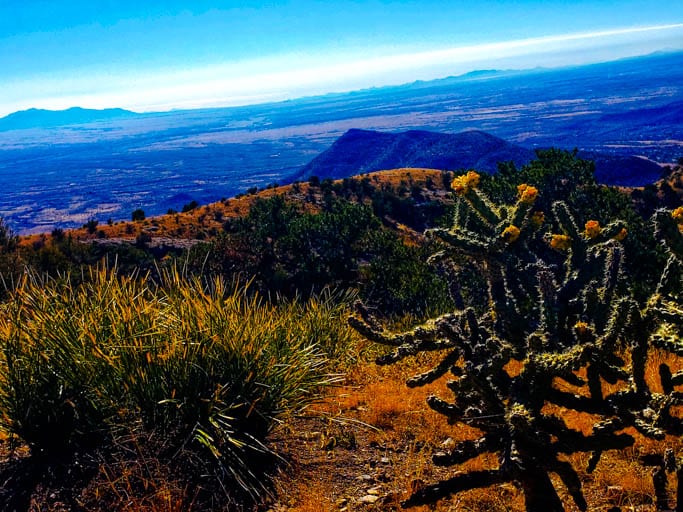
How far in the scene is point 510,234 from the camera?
475 cm

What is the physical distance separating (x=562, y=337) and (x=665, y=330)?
75 centimetres

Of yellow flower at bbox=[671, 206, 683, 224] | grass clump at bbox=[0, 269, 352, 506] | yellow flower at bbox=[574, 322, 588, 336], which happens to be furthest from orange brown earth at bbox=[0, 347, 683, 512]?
yellow flower at bbox=[671, 206, 683, 224]

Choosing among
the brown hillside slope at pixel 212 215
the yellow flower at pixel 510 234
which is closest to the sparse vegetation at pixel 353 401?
the yellow flower at pixel 510 234

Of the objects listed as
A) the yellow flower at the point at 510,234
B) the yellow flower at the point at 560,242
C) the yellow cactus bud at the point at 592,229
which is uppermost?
the yellow flower at the point at 510,234

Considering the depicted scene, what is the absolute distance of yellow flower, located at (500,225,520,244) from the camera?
472 cm

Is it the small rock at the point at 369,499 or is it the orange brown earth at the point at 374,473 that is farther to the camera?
the small rock at the point at 369,499

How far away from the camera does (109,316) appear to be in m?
4.78

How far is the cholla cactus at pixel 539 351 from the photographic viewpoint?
3475mm

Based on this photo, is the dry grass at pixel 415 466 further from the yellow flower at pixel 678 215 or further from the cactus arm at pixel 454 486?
the yellow flower at pixel 678 215

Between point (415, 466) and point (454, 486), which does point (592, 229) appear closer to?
point (415, 466)

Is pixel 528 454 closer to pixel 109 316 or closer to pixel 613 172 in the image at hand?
pixel 109 316

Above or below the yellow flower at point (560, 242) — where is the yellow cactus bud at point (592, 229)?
above

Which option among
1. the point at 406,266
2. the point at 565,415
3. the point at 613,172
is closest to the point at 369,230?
the point at 406,266

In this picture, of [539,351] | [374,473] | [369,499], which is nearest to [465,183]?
[539,351]
